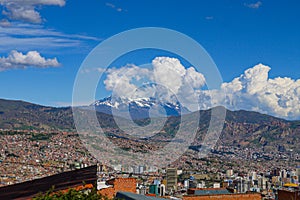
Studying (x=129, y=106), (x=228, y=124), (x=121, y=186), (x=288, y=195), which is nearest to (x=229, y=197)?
(x=288, y=195)

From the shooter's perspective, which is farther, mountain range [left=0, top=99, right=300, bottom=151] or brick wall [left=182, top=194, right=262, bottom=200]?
mountain range [left=0, top=99, right=300, bottom=151]

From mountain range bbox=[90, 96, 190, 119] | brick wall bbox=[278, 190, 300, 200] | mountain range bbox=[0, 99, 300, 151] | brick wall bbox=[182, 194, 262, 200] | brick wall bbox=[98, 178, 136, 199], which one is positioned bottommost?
brick wall bbox=[182, 194, 262, 200]

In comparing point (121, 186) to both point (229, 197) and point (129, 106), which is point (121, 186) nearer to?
point (229, 197)

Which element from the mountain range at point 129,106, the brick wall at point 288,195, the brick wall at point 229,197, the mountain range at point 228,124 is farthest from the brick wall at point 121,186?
the mountain range at point 228,124

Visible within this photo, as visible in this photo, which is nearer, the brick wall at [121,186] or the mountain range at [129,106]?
the brick wall at [121,186]

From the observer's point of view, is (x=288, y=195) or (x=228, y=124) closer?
(x=288, y=195)

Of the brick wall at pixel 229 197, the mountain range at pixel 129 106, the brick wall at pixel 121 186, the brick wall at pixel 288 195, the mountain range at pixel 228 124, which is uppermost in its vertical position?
the mountain range at pixel 228 124

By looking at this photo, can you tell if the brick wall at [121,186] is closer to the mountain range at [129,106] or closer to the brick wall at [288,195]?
the brick wall at [288,195]

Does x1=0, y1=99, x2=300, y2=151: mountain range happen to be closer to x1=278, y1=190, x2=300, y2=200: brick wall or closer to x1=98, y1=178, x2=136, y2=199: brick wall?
x1=278, y1=190, x2=300, y2=200: brick wall

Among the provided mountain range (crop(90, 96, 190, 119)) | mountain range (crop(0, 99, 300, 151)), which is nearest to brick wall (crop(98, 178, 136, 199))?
mountain range (crop(90, 96, 190, 119))

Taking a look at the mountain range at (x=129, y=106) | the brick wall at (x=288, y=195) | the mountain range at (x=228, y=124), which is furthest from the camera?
the mountain range at (x=228, y=124)

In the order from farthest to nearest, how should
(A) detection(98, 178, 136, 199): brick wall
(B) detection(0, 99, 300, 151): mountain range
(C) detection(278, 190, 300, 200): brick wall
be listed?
(B) detection(0, 99, 300, 151): mountain range < (C) detection(278, 190, 300, 200): brick wall < (A) detection(98, 178, 136, 199): brick wall
